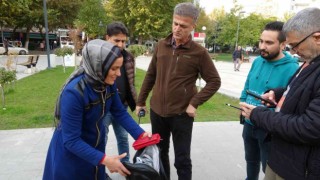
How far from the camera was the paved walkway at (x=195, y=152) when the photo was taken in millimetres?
3605

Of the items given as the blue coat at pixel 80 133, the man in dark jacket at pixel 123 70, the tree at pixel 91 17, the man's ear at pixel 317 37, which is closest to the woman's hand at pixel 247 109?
the man's ear at pixel 317 37

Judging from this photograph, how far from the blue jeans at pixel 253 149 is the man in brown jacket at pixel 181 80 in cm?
55

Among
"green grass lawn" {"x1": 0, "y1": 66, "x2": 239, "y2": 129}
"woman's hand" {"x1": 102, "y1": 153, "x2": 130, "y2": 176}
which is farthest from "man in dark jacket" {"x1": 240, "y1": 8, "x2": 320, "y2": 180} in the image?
"green grass lawn" {"x1": 0, "y1": 66, "x2": 239, "y2": 129}

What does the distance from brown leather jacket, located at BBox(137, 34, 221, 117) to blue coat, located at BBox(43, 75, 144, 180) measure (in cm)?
66

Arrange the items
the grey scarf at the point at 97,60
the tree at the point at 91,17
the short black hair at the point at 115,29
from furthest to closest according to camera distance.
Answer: the tree at the point at 91,17, the short black hair at the point at 115,29, the grey scarf at the point at 97,60

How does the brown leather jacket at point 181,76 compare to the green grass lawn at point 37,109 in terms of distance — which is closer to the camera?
the brown leather jacket at point 181,76

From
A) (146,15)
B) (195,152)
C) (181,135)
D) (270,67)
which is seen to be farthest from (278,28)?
(146,15)

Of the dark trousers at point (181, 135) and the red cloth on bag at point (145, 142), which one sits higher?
the red cloth on bag at point (145, 142)

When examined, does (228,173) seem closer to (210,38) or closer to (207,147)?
(207,147)

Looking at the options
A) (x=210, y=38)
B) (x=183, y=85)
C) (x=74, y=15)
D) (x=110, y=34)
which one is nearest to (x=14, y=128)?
(x=110, y=34)

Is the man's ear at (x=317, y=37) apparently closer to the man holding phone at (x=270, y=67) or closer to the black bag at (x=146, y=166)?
the man holding phone at (x=270, y=67)

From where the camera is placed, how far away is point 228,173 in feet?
12.1

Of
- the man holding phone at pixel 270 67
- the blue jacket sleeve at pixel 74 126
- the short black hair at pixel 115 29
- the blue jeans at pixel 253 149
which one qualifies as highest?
the short black hair at pixel 115 29

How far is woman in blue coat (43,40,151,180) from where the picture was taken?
182 centimetres
